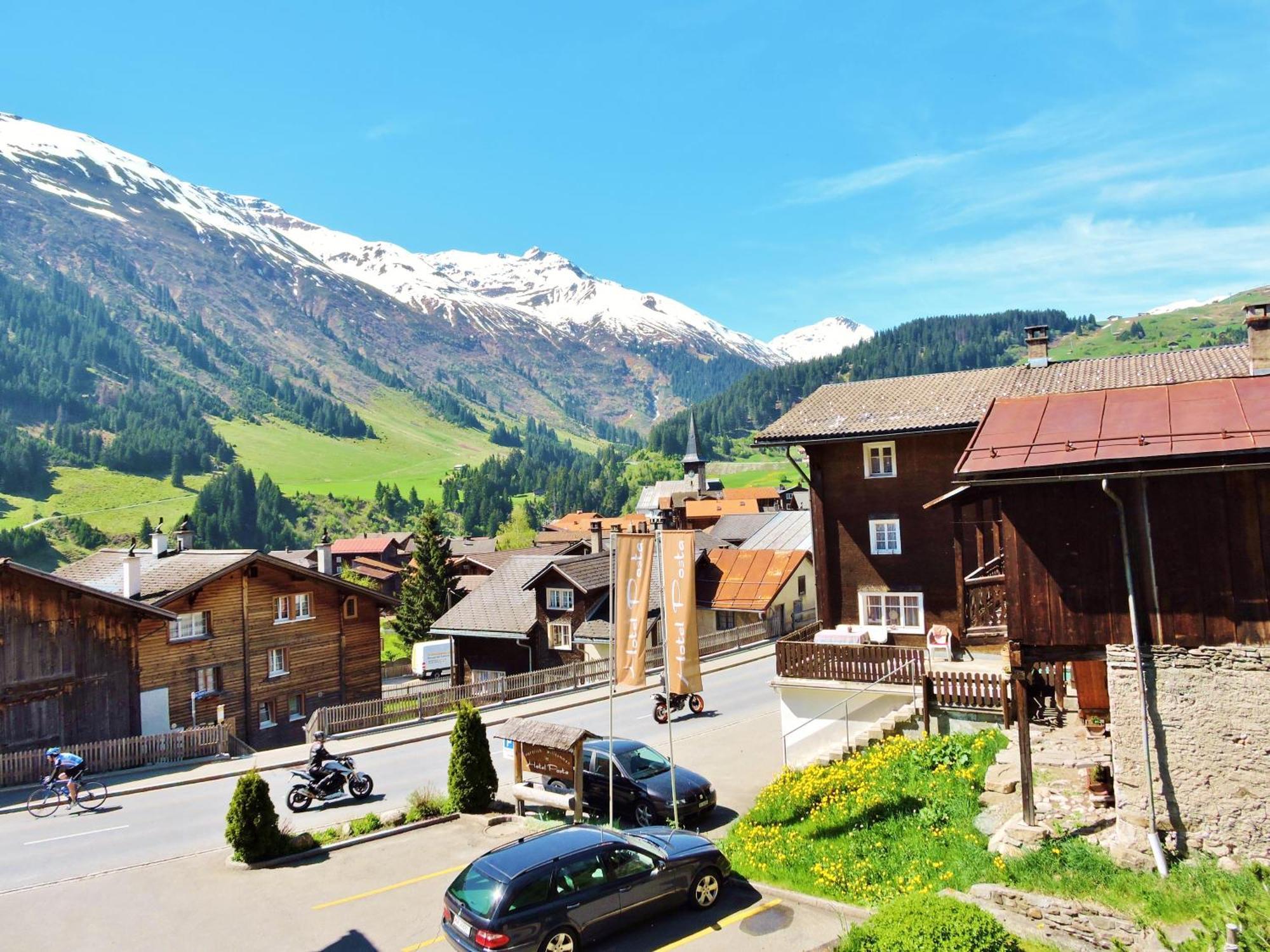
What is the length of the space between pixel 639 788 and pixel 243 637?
26.2m

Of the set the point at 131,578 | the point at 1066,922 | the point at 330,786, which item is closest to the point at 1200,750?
the point at 1066,922

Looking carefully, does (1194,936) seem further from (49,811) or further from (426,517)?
(426,517)

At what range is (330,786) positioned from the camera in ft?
68.8

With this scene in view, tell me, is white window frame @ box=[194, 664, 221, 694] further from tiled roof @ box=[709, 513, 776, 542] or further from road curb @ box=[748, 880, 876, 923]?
tiled roof @ box=[709, 513, 776, 542]

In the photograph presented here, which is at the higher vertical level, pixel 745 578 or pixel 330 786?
pixel 745 578

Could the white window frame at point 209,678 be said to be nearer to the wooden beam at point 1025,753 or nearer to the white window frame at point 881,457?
the white window frame at point 881,457

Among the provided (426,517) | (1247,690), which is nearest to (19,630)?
(1247,690)

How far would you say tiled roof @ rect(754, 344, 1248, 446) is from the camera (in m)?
23.0

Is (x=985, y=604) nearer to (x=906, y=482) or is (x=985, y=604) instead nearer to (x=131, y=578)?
(x=906, y=482)

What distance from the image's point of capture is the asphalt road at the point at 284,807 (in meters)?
17.6

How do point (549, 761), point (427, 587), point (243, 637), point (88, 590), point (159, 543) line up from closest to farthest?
point (549, 761) < point (88, 590) < point (243, 637) < point (159, 543) < point (427, 587)

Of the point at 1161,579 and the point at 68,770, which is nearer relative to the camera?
the point at 1161,579

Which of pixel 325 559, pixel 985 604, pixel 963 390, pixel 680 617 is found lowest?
pixel 985 604

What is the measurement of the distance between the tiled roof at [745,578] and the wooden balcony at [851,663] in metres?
26.9
